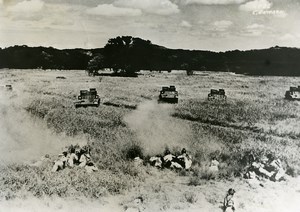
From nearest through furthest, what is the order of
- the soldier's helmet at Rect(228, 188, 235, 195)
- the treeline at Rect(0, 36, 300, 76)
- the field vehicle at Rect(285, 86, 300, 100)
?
the soldier's helmet at Rect(228, 188, 235, 195) < the field vehicle at Rect(285, 86, 300, 100) < the treeline at Rect(0, 36, 300, 76)

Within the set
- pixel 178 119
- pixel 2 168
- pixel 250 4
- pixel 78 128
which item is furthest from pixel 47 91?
pixel 250 4

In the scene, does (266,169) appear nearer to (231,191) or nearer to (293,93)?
(231,191)

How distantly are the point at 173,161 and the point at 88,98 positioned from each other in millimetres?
1292

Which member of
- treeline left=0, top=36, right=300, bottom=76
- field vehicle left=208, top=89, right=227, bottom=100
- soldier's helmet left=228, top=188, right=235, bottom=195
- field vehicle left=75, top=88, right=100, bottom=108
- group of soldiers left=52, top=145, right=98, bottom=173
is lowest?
soldier's helmet left=228, top=188, right=235, bottom=195

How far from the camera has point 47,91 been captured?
542 cm

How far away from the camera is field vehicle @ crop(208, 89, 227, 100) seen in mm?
5328

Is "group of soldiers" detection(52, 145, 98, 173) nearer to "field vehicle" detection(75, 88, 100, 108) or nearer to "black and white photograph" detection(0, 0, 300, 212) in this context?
"black and white photograph" detection(0, 0, 300, 212)

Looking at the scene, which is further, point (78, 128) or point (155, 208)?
point (78, 128)

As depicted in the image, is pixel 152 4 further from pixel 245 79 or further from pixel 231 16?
pixel 245 79

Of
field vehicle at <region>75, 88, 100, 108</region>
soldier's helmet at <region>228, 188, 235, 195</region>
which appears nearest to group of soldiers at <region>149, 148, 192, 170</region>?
soldier's helmet at <region>228, 188, 235, 195</region>

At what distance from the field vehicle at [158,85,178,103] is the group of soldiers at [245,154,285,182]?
45.1 inches

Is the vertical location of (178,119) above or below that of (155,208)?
above

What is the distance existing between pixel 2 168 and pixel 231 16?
10.9 ft

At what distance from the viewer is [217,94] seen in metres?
5.32
